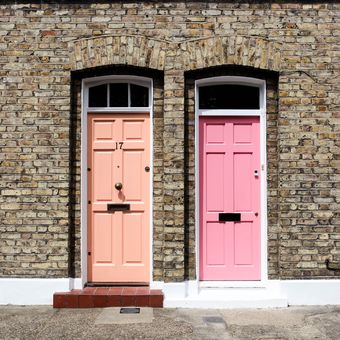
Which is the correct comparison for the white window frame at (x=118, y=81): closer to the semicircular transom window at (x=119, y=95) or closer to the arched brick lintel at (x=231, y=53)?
the semicircular transom window at (x=119, y=95)

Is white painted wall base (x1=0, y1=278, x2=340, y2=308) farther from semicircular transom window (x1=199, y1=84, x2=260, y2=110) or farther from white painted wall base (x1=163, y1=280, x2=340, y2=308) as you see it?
semicircular transom window (x1=199, y1=84, x2=260, y2=110)

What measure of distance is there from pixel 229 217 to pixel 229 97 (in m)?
1.74

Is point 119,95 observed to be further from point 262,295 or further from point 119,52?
point 262,295

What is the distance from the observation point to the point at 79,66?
21.9ft

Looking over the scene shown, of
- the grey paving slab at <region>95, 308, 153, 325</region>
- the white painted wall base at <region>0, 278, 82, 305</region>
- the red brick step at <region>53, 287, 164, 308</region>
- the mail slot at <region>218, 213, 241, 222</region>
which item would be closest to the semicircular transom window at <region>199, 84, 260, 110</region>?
the mail slot at <region>218, 213, 241, 222</region>

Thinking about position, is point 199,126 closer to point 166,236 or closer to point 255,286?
point 166,236

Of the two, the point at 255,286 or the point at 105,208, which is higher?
the point at 105,208

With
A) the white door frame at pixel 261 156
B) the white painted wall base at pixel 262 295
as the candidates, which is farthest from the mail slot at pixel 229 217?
the white painted wall base at pixel 262 295

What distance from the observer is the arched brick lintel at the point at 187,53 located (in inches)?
261

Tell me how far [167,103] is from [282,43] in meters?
1.81

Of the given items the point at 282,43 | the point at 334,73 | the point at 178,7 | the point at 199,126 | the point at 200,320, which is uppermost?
the point at 178,7

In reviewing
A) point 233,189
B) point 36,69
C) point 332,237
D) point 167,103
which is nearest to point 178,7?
point 167,103

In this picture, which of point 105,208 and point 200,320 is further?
point 105,208

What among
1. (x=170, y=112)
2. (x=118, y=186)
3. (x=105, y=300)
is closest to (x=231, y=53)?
(x=170, y=112)
